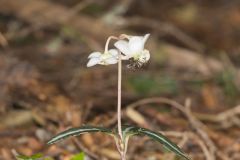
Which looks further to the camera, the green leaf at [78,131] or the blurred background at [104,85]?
the blurred background at [104,85]

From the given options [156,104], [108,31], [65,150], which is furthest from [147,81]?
[65,150]

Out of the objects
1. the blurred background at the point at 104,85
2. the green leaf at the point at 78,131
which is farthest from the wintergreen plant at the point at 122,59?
the blurred background at the point at 104,85

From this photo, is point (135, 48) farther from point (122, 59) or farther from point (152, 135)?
point (152, 135)

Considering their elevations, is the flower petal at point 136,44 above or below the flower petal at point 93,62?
above

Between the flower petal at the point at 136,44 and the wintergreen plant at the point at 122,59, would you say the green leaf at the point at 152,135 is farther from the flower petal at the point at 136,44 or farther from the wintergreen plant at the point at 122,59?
the flower petal at the point at 136,44

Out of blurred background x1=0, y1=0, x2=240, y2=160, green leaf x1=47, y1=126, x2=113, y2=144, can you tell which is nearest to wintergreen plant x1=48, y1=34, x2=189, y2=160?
green leaf x1=47, y1=126, x2=113, y2=144

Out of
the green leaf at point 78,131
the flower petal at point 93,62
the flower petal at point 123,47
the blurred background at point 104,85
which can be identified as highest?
the blurred background at point 104,85

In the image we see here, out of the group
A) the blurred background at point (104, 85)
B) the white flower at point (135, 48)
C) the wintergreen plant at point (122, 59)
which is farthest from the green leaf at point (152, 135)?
the blurred background at point (104, 85)

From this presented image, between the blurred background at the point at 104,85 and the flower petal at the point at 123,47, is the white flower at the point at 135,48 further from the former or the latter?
the blurred background at the point at 104,85

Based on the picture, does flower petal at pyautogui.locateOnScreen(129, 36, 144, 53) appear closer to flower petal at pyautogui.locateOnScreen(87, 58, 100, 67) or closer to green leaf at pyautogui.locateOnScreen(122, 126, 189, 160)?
flower petal at pyautogui.locateOnScreen(87, 58, 100, 67)
